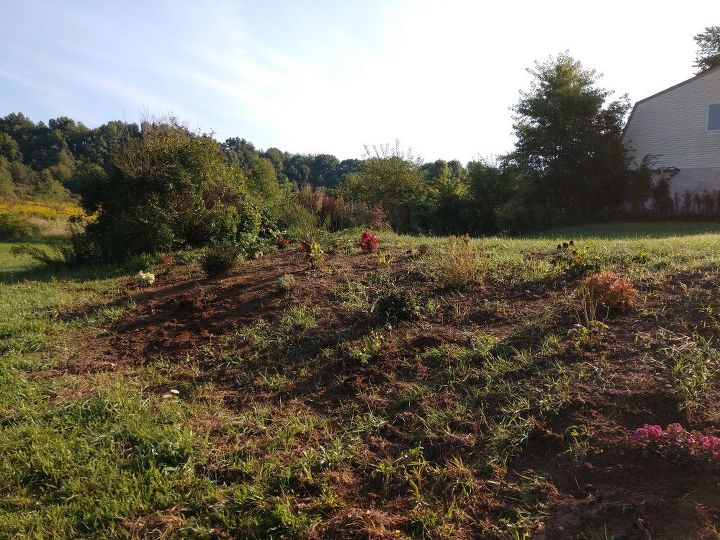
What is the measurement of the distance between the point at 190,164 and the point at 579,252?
8.76 m

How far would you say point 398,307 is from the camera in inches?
176

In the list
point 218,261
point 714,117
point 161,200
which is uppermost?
point 714,117

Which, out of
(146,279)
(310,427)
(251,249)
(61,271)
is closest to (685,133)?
→ (251,249)

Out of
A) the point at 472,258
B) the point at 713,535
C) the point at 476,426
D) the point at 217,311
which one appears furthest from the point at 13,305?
the point at 713,535

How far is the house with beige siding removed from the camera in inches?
725

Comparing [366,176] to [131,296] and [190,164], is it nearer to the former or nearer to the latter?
[190,164]

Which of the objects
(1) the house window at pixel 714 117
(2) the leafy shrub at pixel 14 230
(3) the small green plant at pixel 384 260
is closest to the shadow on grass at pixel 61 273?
(3) the small green plant at pixel 384 260

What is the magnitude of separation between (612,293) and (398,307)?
1768mm

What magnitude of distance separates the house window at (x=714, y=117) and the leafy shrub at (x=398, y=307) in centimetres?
1986

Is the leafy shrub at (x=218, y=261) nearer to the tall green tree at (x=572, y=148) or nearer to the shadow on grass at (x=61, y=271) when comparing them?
the shadow on grass at (x=61, y=271)

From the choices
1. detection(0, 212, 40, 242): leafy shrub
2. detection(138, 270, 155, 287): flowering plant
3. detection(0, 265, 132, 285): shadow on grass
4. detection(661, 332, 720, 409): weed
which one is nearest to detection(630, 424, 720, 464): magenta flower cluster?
detection(661, 332, 720, 409): weed

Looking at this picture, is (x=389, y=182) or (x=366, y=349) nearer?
(x=366, y=349)

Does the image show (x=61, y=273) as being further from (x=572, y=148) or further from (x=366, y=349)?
(x=572, y=148)

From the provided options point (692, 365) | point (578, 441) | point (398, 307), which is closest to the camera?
point (578, 441)
